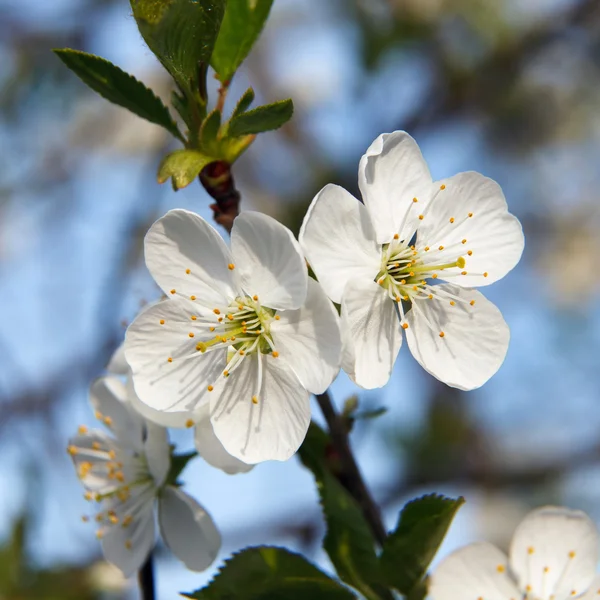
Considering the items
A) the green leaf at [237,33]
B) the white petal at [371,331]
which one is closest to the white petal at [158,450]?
the white petal at [371,331]

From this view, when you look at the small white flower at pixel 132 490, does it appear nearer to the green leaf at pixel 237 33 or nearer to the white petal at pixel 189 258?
the white petal at pixel 189 258

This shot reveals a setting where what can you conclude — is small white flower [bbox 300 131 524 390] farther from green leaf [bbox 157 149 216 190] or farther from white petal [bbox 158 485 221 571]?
white petal [bbox 158 485 221 571]

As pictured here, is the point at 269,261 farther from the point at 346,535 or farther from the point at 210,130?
the point at 346,535

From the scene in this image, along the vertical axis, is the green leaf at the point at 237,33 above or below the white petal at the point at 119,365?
above

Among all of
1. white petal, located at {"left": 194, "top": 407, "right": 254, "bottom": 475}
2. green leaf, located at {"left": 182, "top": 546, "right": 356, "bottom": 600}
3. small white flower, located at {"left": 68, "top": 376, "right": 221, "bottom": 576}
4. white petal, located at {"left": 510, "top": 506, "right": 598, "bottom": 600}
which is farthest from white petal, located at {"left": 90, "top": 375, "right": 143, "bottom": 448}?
white petal, located at {"left": 510, "top": 506, "right": 598, "bottom": 600}

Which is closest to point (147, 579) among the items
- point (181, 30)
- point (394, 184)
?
point (394, 184)
